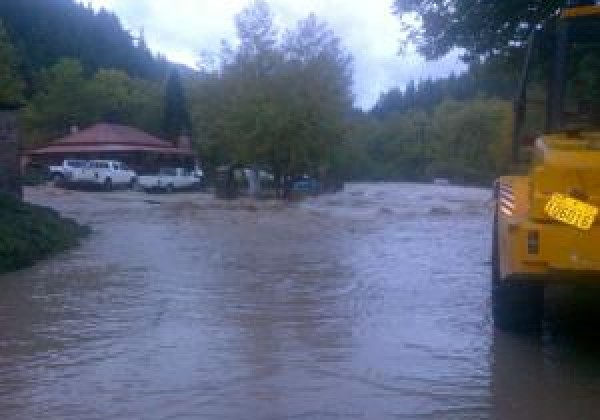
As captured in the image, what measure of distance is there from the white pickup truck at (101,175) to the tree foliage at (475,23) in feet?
126

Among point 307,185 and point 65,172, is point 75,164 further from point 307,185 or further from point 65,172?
point 307,185

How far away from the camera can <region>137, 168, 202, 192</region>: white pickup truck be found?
180 ft

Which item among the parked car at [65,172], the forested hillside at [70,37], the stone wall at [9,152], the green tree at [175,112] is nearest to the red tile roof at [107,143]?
the parked car at [65,172]

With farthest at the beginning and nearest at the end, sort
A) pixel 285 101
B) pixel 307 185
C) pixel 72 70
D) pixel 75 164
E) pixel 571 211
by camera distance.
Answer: pixel 72 70
pixel 307 185
pixel 75 164
pixel 285 101
pixel 571 211

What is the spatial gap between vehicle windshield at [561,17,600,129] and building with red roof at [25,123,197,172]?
60016 mm

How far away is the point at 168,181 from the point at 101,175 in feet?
12.0

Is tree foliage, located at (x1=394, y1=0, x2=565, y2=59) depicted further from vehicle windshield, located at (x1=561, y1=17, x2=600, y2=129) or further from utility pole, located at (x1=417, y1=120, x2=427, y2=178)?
utility pole, located at (x1=417, y1=120, x2=427, y2=178)

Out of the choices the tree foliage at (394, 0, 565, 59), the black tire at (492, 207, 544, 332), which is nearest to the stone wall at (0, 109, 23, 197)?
the tree foliage at (394, 0, 565, 59)

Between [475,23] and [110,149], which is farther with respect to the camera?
[110,149]

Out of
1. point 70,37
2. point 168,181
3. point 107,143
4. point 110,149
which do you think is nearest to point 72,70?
point 107,143

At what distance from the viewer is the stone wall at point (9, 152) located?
23.4m

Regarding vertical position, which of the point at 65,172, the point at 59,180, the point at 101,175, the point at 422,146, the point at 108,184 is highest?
the point at 422,146

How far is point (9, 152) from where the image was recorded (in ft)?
78.0

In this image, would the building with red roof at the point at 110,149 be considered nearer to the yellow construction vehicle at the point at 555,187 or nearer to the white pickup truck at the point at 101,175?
the white pickup truck at the point at 101,175
